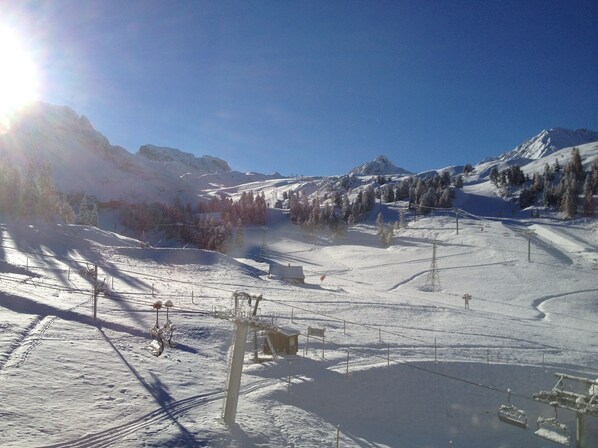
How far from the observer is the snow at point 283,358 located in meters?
19.0

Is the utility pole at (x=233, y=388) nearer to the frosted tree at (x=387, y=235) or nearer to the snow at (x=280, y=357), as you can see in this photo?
the snow at (x=280, y=357)

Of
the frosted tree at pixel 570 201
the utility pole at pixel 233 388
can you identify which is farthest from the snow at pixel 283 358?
Answer: the frosted tree at pixel 570 201

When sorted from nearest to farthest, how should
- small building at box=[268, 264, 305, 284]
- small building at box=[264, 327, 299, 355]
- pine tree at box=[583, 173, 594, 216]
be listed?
small building at box=[264, 327, 299, 355], small building at box=[268, 264, 305, 284], pine tree at box=[583, 173, 594, 216]

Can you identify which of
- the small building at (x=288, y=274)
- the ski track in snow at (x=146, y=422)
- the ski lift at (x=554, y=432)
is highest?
the small building at (x=288, y=274)

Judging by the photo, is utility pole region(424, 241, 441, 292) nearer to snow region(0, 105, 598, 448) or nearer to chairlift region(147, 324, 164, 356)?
snow region(0, 105, 598, 448)

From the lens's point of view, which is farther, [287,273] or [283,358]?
[287,273]

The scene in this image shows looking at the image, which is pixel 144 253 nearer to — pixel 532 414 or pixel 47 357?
pixel 47 357

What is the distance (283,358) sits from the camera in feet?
94.2

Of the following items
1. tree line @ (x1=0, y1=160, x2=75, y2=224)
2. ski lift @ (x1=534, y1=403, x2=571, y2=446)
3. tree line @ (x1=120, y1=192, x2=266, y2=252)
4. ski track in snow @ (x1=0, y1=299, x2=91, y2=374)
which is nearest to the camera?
ski lift @ (x1=534, y1=403, x2=571, y2=446)

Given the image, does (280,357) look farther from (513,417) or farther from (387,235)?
(387,235)

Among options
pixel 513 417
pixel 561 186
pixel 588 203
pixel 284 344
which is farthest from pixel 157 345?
pixel 561 186

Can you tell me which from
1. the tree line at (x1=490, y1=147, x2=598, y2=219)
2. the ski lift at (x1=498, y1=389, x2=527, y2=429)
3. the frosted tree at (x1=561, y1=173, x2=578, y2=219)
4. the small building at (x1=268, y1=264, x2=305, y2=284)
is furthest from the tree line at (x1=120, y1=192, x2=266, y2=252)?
the ski lift at (x1=498, y1=389, x2=527, y2=429)

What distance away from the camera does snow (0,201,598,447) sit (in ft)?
62.2

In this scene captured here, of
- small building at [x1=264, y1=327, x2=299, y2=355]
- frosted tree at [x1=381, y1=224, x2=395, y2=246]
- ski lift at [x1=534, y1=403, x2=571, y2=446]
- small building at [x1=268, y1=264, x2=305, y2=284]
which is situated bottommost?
Answer: ski lift at [x1=534, y1=403, x2=571, y2=446]
